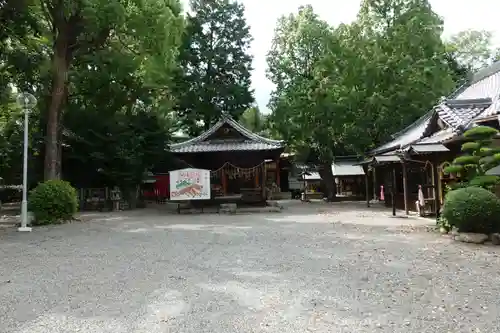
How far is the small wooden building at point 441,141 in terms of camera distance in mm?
12595

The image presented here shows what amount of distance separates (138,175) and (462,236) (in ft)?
57.0

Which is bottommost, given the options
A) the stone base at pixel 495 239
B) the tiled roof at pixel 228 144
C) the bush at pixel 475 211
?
the stone base at pixel 495 239

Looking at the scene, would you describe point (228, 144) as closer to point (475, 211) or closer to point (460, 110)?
point (460, 110)

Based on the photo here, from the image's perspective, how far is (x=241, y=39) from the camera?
34.3 m

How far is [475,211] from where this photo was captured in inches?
346

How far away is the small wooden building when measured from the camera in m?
12.6

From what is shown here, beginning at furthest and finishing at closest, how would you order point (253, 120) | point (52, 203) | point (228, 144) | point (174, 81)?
point (253, 120) → point (174, 81) → point (228, 144) → point (52, 203)

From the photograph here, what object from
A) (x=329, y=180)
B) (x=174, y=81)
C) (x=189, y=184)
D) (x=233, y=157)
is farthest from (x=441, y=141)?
(x=174, y=81)

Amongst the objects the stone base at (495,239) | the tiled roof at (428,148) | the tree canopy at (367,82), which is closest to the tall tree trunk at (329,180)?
the tree canopy at (367,82)

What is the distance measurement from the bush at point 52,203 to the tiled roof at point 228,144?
25.4 ft

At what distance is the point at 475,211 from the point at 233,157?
47.7ft

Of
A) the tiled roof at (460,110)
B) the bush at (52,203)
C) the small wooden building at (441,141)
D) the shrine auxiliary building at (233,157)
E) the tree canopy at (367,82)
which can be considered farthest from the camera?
the tree canopy at (367,82)

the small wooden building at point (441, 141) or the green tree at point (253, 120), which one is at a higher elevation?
the green tree at point (253, 120)

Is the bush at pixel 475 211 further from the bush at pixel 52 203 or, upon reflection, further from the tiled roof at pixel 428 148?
the bush at pixel 52 203
